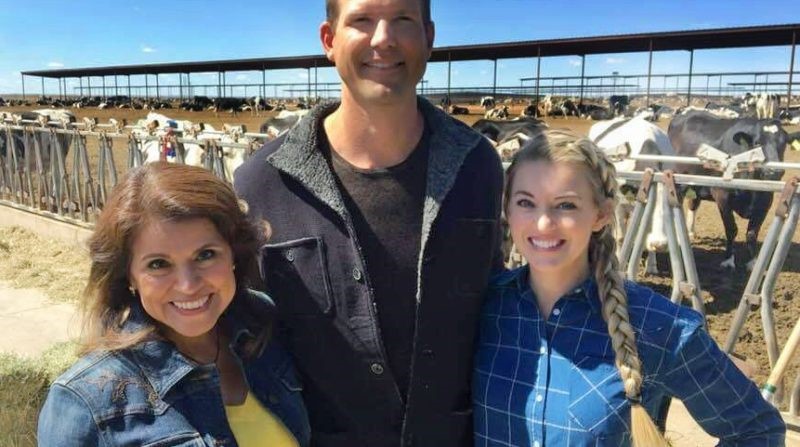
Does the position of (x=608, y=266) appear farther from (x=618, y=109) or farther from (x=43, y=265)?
(x=618, y=109)

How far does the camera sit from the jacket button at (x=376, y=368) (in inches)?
74.4

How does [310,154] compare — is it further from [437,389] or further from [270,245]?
[437,389]

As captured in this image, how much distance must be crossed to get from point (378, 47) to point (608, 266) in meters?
0.86

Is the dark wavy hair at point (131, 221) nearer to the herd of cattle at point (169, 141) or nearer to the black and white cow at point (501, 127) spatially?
the herd of cattle at point (169, 141)

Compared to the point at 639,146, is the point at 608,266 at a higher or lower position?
lower

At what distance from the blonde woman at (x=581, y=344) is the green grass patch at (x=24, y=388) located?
2.71 m

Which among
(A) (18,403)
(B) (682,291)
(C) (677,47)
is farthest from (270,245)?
(C) (677,47)

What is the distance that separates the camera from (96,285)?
169 centimetres

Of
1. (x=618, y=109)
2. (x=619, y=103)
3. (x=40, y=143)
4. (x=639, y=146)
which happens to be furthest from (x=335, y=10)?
(x=619, y=103)

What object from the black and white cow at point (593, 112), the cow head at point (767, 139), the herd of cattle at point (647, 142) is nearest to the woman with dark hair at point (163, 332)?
the herd of cattle at point (647, 142)

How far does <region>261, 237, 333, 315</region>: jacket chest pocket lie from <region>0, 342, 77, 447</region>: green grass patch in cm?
227

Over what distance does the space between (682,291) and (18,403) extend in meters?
3.92

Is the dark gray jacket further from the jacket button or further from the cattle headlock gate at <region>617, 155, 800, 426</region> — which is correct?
the cattle headlock gate at <region>617, 155, 800, 426</region>

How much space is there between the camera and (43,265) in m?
8.04
